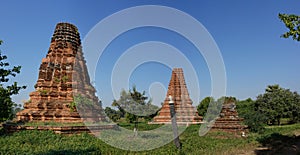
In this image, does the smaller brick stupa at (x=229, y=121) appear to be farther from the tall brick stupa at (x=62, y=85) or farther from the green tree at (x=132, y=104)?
the tall brick stupa at (x=62, y=85)

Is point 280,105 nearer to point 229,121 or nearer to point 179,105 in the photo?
point 179,105

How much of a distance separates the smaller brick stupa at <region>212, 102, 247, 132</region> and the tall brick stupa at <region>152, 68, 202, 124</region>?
9.21 meters

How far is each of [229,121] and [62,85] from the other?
13479mm

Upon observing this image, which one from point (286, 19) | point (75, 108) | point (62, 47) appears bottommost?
Answer: point (75, 108)

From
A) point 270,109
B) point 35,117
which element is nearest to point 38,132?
point 35,117

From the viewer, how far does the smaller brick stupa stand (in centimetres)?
Answer: 1766

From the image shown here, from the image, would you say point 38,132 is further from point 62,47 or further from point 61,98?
point 62,47

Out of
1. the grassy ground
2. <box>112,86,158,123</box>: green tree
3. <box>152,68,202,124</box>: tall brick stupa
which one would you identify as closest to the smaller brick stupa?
the grassy ground

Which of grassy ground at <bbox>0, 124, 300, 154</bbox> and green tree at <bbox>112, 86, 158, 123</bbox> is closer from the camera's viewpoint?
grassy ground at <bbox>0, 124, 300, 154</bbox>

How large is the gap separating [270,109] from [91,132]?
28814 millimetres

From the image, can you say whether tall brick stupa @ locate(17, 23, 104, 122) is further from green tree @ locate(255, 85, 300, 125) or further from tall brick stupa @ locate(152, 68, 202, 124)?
green tree @ locate(255, 85, 300, 125)

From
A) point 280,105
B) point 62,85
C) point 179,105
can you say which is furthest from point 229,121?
point 280,105

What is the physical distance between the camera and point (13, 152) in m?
8.28

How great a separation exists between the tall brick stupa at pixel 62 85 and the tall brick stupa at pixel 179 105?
11.7 m
